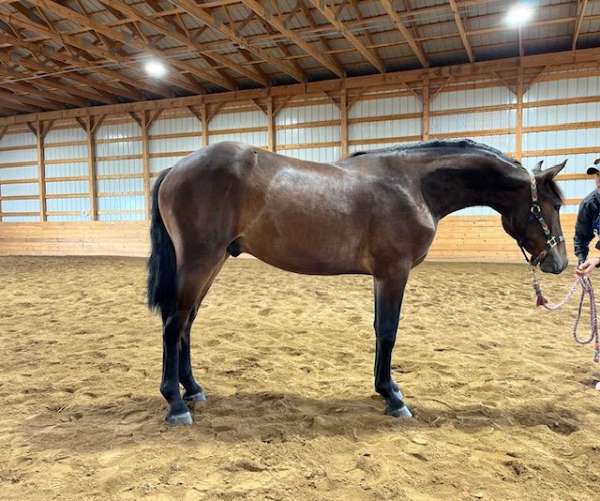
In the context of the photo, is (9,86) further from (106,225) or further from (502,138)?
(502,138)

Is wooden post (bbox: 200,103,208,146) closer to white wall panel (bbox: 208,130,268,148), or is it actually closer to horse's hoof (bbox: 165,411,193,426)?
white wall panel (bbox: 208,130,268,148)

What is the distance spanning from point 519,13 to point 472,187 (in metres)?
7.83

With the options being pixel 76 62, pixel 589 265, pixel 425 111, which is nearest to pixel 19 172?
pixel 76 62

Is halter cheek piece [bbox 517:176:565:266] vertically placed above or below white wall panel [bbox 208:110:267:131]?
below

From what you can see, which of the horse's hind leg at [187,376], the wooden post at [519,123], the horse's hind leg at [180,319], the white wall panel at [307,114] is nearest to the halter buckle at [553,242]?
the horse's hind leg at [180,319]

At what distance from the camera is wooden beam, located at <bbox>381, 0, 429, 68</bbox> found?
321 inches

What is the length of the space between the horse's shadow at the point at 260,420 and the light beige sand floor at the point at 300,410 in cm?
1

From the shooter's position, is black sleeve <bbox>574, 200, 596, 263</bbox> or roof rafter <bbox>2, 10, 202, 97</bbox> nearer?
black sleeve <bbox>574, 200, 596, 263</bbox>

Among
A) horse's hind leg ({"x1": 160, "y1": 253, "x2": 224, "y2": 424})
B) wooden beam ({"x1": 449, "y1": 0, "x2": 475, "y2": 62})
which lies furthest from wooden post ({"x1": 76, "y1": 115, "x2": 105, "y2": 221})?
horse's hind leg ({"x1": 160, "y1": 253, "x2": 224, "y2": 424})

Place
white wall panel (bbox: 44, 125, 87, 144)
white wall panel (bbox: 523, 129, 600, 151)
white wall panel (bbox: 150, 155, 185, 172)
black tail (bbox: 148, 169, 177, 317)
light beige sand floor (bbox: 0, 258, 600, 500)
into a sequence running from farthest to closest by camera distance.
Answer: white wall panel (bbox: 44, 125, 87, 144) < white wall panel (bbox: 150, 155, 185, 172) < white wall panel (bbox: 523, 129, 600, 151) < black tail (bbox: 148, 169, 177, 317) < light beige sand floor (bbox: 0, 258, 600, 500)

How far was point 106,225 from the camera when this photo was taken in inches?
569

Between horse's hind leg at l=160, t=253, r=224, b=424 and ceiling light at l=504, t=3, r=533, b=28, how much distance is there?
29.4ft

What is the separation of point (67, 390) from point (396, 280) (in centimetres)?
248

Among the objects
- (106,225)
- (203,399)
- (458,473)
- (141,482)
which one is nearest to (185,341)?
(203,399)
